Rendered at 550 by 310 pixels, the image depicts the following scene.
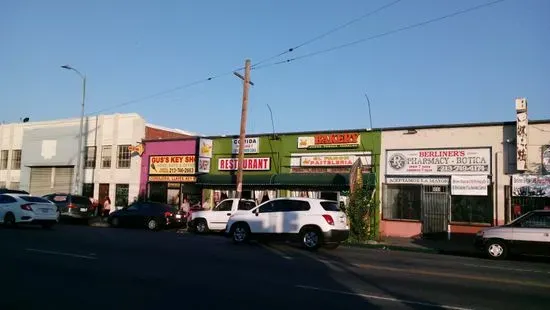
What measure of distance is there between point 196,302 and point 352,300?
2528mm

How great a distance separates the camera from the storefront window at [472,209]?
22.5m

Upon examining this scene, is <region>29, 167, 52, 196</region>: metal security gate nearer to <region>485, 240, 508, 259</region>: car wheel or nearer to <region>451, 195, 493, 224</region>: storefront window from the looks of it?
<region>451, 195, 493, 224</region>: storefront window

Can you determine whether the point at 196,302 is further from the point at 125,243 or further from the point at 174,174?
the point at 174,174

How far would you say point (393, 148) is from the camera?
2494 cm

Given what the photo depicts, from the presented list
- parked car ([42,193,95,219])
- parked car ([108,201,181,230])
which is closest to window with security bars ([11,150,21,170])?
parked car ([42,193,95,219])

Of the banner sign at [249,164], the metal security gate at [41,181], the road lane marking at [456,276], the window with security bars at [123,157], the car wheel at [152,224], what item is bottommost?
the road lane marking at [456,276]

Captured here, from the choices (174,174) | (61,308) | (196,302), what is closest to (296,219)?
(196,302)

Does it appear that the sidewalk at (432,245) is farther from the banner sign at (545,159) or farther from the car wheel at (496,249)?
the banner sign at (545,159)

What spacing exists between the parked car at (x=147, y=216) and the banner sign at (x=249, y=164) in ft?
14.6

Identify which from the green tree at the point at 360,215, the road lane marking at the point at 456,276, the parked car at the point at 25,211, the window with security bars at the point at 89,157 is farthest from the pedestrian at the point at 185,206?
the road lane marking at the point at 456,276

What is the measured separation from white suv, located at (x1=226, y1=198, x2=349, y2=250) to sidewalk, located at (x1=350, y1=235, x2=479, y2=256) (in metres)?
3.13

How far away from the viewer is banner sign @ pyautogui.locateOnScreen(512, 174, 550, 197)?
69.1 ft

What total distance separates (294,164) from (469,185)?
899cm

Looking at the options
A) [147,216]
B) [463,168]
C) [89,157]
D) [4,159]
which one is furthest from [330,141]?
[4,159]
